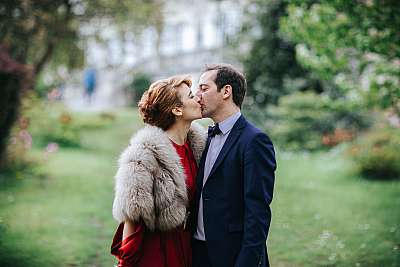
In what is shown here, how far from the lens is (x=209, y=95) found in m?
3.37

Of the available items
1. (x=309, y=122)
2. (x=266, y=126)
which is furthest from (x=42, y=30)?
(x=309, y=122)

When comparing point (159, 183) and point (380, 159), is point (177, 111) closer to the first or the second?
point (159, 183)

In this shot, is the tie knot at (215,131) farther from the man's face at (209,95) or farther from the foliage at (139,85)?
the foliage at (139,85)

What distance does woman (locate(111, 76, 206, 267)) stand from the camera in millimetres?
3164

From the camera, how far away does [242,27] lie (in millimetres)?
17266

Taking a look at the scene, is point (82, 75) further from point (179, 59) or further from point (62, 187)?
point (62, 187)

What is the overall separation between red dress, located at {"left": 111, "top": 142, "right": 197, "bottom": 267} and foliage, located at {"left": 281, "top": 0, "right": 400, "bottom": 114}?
13.5ft

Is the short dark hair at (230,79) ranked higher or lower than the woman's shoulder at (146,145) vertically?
higher

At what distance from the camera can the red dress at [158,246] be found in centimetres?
324

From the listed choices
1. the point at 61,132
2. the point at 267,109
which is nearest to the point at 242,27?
the point at 267,109

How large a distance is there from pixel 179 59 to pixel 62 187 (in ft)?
56.1

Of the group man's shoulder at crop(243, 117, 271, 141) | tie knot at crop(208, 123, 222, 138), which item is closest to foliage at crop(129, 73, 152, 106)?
tie knot at crop(208, 123, 222, 138)

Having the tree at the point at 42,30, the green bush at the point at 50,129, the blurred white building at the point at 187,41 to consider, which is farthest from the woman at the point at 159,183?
the blurred white building at the point at 187,41

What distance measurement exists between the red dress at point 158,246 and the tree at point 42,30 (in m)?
6.46
